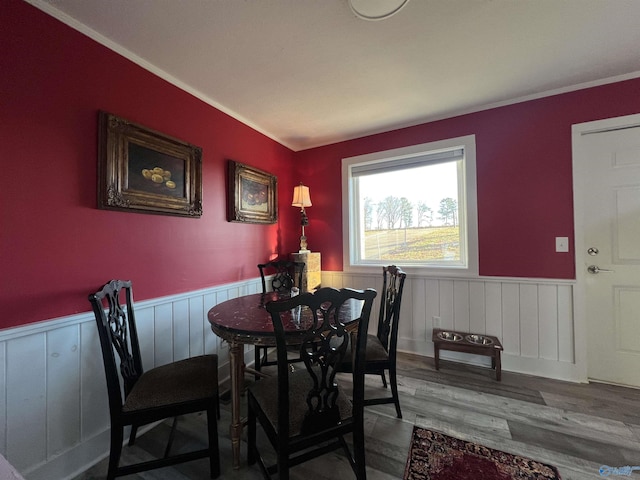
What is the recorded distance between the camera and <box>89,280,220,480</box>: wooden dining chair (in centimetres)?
118

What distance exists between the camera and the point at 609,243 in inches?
81.4

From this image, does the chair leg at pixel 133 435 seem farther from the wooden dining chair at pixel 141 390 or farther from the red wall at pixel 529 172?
the red wall at pixel 529 172

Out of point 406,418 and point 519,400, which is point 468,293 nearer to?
point 519,400

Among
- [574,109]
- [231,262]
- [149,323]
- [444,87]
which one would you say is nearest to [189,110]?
[231,262]

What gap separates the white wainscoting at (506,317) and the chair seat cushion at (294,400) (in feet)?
5.78

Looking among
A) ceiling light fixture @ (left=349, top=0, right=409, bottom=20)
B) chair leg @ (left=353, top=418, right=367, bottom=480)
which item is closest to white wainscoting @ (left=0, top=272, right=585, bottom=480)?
chair leg @ (left=353, top=418, right=367, bottom=480)

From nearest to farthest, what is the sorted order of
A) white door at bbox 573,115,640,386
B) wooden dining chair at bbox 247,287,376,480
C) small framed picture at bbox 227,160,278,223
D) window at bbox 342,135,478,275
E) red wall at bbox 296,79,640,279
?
1. wooden dining chair at bbox 247,287,376,480
2. white door at bbox 573,115,640,386
3. red wall at bbox 296,79,640,279
4. small framed picture at bbox 227,160,278,223
5. window at bbox 342,135,478,275

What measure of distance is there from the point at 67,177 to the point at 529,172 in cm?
344

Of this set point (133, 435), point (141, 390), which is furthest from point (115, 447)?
point (133, 435)

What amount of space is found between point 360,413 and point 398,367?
58.3 inches

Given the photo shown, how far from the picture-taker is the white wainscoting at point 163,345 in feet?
3.95

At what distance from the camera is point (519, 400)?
1.89 m

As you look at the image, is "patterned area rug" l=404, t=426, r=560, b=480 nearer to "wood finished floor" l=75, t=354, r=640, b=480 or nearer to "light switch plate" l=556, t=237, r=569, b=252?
"wood finished floor" l=75, t=354, r=640, b=480

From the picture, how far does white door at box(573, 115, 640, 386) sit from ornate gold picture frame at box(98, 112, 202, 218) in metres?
3.24
